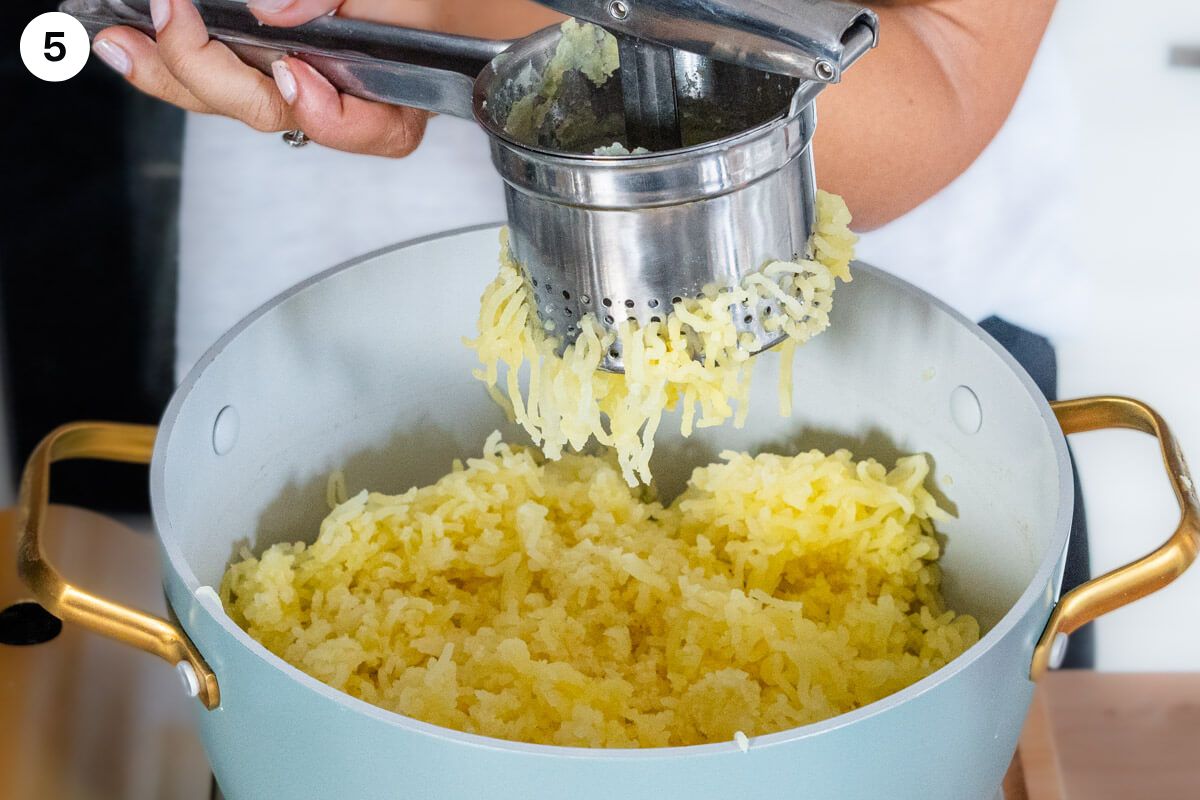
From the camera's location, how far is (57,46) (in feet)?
2.70

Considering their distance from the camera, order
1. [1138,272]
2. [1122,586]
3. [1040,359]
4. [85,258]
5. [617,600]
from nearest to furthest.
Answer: [1122,586], [617,600], [1040,359], [1138,272], [85,258]

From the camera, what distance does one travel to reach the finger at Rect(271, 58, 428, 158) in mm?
800

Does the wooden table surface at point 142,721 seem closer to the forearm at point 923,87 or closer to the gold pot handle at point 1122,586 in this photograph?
the gold pot handle at point 1122,586

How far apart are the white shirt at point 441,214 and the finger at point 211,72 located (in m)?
0.40

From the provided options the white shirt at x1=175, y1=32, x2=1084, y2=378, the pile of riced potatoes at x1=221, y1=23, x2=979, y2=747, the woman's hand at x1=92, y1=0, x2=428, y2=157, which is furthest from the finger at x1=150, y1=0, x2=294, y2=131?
the white shirt at x1=175, y1=32, x2=1084, y2=378

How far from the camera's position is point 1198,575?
5.10 feet

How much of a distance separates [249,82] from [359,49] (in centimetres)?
12

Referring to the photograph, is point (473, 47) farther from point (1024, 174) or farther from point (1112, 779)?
point (1112, 779)

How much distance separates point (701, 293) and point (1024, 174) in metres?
Answer: 0.72

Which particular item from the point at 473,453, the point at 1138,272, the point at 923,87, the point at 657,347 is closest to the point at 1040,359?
the point at 1138,272

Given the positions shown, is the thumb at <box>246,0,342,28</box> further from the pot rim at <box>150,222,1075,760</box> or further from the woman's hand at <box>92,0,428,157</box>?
the pot rim at <box>150,222,1075,760</box>

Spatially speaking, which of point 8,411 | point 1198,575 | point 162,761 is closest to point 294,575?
point 162,761

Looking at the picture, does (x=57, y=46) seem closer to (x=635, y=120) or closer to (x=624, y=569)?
(x=635, y=120)

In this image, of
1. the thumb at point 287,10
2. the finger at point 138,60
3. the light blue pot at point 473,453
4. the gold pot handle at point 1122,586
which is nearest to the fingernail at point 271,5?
the thumb at point 287,10
